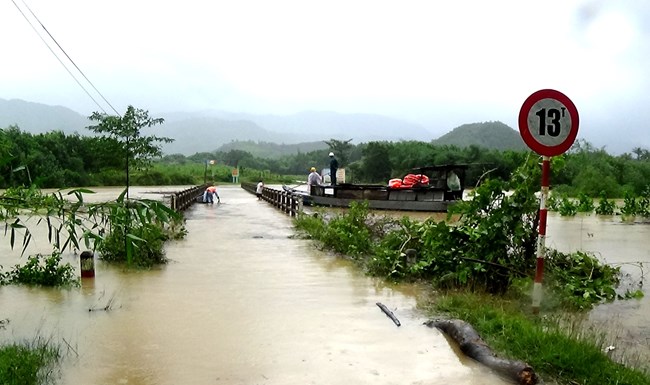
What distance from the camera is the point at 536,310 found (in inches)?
241

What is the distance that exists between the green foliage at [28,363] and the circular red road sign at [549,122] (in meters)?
4.87

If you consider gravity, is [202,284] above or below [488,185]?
below

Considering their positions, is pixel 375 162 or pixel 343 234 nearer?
pixel 343 234

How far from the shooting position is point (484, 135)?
439 ft

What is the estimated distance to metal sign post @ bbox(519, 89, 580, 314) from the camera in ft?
19.4

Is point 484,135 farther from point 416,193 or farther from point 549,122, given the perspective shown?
point 549,122

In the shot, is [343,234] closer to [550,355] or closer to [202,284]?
[202,284]

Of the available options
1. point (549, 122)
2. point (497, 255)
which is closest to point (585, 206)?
point (497, 255)

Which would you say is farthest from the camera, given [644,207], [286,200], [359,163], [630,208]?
[359,163]

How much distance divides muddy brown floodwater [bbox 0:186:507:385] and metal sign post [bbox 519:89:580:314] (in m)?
1.94

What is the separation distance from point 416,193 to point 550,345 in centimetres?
1750

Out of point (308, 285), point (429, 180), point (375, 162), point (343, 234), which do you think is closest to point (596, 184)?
point (429, 180)

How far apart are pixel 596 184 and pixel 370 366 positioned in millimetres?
37887

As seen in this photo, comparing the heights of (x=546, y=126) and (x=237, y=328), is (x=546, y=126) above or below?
above
